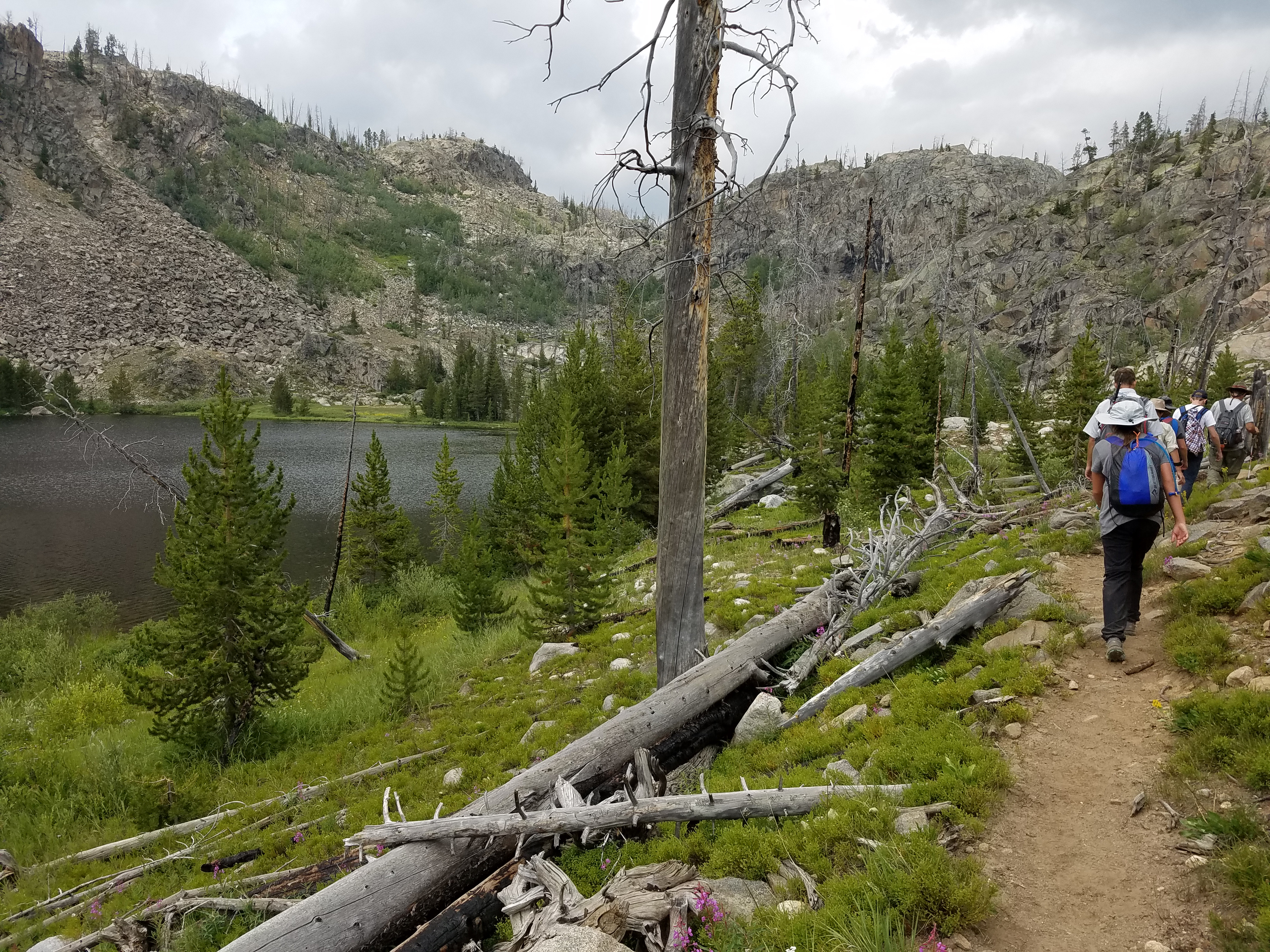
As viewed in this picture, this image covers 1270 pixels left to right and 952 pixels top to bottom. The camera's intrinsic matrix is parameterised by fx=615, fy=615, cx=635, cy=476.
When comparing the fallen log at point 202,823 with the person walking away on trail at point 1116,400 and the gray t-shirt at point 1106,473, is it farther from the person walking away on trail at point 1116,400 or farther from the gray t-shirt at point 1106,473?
the person walking away on trail at point 1116,400

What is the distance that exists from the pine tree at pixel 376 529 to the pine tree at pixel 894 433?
61.1ft

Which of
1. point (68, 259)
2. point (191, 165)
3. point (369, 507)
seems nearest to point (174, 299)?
point (68, 259)

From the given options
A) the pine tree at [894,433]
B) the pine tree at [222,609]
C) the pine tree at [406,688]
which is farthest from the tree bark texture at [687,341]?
the pine tree at [894,433]

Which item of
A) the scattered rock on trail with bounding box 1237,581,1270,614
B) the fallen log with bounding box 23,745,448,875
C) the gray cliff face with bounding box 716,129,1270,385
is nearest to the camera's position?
the scattered rock on trail with bounding box 1237,581,1270,614

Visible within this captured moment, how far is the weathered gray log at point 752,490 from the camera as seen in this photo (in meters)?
24.9

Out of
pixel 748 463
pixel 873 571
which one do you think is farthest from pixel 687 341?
pixel 748 463

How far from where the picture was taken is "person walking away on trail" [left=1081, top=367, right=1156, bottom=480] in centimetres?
588

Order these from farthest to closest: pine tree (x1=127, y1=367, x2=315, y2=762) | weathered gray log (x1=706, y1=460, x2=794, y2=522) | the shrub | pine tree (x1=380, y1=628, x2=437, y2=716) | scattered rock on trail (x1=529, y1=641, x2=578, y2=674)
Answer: weathered gray log (x1=706, y1=460, x2=794, y2=522), scattered rock on trail (x1=529, y1=641, x2=578, y2=674), pine tree (x1=380, y1=628, x2=437, y2=716), pine tree (x1=127, y1=367, x2=315, y2=762), the shrub

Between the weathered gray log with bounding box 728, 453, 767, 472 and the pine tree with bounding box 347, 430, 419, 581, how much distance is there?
753 inches

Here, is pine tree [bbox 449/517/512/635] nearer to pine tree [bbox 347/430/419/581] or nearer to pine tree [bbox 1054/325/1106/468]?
pine tree [bbox 347/430/419/581]

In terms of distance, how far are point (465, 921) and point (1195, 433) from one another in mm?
Result: 13703

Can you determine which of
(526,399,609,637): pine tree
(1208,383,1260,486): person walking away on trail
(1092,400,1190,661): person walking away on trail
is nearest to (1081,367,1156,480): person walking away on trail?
(1092,400,1190,661): person walking away on trail

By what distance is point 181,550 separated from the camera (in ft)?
34.7

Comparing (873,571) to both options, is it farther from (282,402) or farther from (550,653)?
(282,402)
